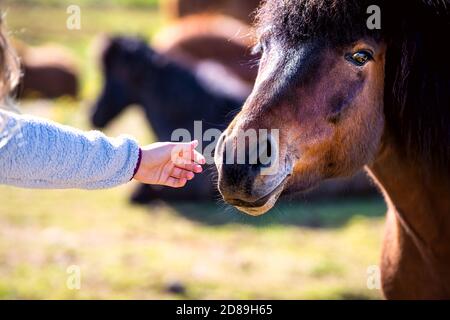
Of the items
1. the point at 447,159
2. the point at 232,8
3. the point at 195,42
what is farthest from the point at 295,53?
the point at 232,8

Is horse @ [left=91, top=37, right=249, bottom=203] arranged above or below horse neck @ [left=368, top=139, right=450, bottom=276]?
above

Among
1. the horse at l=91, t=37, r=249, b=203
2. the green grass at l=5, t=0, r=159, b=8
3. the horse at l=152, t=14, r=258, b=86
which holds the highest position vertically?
the green grass at l=5, t=0, r=159, b=8

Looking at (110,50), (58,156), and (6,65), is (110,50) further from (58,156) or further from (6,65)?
(58,156)

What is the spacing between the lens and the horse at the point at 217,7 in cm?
1229

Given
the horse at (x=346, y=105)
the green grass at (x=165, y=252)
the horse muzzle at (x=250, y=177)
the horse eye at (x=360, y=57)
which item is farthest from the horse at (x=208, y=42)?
the horse muzzle at (x=250, y=177)

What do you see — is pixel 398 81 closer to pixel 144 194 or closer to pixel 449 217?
pixel 449 217

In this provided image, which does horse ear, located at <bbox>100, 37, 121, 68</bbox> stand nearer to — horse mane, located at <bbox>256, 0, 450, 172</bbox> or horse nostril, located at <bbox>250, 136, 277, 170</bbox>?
horse mane, located at <bbox>256, 0, 450, 172</bbox>

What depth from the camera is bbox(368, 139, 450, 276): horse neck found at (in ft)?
9.30

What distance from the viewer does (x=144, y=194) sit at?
756 centimetres

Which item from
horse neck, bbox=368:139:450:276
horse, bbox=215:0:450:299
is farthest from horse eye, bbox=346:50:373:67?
horse neck, bbox=368:139:450:276

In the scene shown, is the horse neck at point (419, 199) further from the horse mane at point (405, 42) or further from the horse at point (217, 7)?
the horse at point (217, 7)

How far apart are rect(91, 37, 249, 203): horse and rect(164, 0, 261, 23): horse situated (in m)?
3.88

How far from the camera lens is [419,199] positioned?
9.48 ft

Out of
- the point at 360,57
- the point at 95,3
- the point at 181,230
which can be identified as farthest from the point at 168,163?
the point at 95,3
